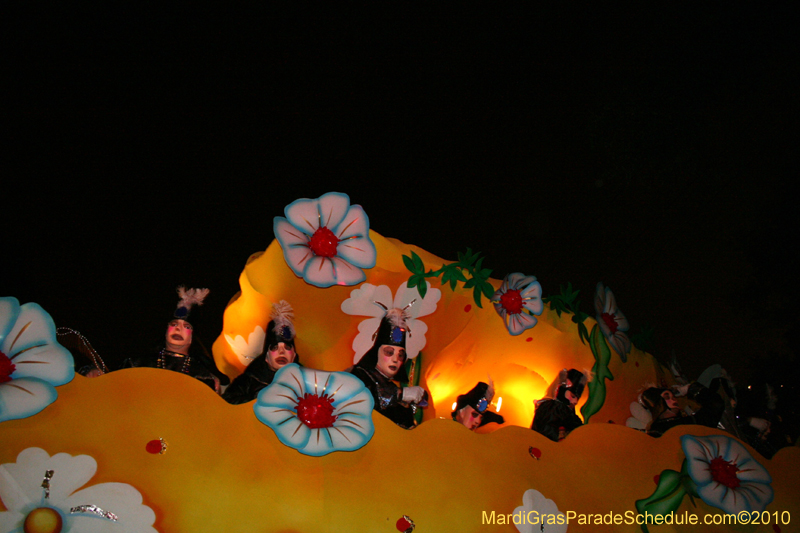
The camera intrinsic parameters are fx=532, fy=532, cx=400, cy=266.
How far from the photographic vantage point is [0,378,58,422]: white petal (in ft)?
6.23

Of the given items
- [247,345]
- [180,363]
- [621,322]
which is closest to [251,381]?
[180,363]

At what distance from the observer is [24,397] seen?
1.93 m

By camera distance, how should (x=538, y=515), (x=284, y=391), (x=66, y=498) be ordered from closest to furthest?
(x=66, y=498) < (x=284, y=391) < (x=538, y=515)

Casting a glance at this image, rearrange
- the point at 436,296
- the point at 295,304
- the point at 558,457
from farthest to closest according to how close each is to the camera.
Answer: the point at 436,296 < the point at 295,304 < the point at 558,457

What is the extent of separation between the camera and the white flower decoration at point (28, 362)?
1918 mm

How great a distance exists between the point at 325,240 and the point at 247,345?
1.06m

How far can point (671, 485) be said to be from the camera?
109 inches

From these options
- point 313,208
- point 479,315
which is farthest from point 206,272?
point 479,315

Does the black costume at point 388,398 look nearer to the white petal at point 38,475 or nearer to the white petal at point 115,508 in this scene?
the white petal at point 115,508

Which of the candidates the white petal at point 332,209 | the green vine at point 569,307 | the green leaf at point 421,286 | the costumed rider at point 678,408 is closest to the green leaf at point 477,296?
the green leaf at point 421,286

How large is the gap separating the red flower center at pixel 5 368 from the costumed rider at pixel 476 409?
2440 millimetres

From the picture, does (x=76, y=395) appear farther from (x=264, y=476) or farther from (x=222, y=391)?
(x=222, y=391)

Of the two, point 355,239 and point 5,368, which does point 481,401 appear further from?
point 5,368

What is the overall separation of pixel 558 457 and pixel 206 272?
3206 mm
